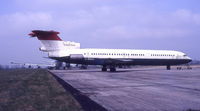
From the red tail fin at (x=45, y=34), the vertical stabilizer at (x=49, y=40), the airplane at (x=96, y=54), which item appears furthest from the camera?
the airplane at (x=96, y=54)

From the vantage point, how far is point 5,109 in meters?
10.0

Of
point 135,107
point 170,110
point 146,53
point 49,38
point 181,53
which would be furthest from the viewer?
point 181,53

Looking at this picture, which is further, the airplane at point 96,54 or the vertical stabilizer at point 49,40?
the airplane at point 96,54

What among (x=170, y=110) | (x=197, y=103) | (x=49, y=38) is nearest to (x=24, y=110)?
(x=170, y=110)

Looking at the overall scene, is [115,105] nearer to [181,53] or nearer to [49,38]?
[49,38]

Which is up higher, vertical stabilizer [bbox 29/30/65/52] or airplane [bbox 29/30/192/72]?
vertical stabilizer [bbox 29/30/65/52]

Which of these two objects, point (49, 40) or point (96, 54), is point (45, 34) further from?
point (96, 54)

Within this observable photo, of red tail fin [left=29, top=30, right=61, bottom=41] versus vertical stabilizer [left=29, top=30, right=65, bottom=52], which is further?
vertical stabilizer [left=29, top=30, right=65, bottom=52]

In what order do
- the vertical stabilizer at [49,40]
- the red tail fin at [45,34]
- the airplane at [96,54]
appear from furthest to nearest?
the airplane at [96,54] < the vertical stabilizer at [49,40] < the red tail fin at [45,34]

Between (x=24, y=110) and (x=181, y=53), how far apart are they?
44.5 metres

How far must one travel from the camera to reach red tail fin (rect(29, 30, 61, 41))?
143 ft

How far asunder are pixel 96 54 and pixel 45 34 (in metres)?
8.30

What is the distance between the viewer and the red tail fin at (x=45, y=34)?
43.5 meters

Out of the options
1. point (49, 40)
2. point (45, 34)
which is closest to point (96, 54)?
point (49, 40)
